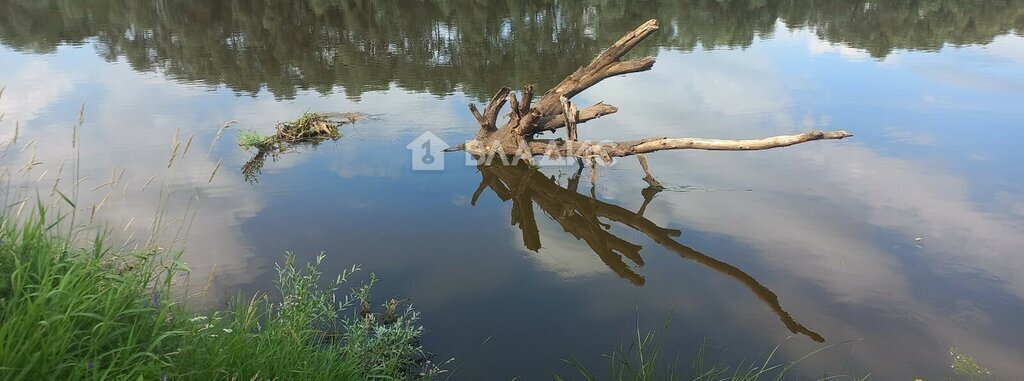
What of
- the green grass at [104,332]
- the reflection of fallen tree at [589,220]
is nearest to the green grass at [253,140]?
the reflection of fallen tree at [589,220]

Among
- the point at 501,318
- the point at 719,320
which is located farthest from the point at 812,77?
the point at 501,318

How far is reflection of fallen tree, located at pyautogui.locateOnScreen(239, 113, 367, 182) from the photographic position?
432 inches

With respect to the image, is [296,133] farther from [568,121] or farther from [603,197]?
[603,197]

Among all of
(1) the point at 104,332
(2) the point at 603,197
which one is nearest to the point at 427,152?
(2) the point at 603,197

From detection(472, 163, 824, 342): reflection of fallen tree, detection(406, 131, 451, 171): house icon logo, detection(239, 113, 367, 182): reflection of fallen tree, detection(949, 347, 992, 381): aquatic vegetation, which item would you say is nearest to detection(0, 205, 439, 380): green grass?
detection(472, 163, 824, 342): reflection of fallen tree

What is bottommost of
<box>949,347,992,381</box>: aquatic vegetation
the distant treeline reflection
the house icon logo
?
<box>949,347,992,381</box>: aquatic vegetation

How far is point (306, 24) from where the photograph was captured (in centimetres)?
2730

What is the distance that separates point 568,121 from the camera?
10.2 m

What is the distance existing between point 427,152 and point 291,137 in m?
2.73

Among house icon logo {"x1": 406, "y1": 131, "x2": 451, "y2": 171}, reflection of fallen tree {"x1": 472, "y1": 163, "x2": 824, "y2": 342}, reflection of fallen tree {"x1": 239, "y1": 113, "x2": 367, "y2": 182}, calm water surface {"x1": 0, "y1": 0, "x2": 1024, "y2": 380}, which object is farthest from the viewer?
reflection of fallen tree {"x1": 239, "y1": 113, "x2": 367, "y2": 182}

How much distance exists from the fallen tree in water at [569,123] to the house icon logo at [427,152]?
0.43 meters

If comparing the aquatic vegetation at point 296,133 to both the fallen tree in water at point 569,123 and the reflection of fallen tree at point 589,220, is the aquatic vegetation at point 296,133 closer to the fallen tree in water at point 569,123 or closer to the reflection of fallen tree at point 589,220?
the fallen tree in water at point 569,123

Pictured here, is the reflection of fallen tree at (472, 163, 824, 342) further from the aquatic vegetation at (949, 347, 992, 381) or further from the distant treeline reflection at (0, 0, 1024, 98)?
the distant treeline reflection at (0, 0, 1024, 98)

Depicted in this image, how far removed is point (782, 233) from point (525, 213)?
3.51m
